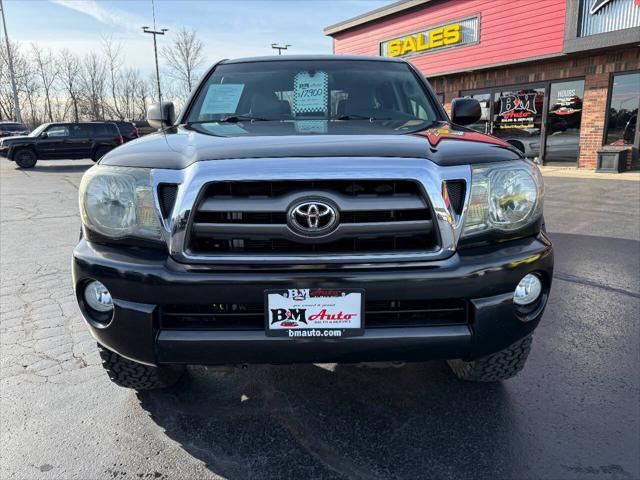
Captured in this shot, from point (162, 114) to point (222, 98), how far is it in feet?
1.39

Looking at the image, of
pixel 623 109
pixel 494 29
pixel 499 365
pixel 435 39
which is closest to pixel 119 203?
pixel 499 365

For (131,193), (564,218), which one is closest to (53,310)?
(131,193)

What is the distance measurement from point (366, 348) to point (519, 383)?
1268 millimetres

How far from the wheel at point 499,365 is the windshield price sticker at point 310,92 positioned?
173cm

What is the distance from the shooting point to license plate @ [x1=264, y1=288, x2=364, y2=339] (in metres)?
1.76

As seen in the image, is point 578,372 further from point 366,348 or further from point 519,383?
point 366,348

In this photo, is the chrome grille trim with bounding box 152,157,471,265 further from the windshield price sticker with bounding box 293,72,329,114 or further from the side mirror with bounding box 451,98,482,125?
the side mirror with bounding box 451,98,482,125

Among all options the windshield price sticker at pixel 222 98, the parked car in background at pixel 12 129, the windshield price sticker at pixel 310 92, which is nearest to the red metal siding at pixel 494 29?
the windshield price sticker at pixel 310 92

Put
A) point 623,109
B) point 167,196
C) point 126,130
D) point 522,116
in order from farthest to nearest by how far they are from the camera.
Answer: point 126,130
point 522,116
point 623,109
point 167,196

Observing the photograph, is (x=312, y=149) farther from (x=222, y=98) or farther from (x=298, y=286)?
(x=222, y=98)

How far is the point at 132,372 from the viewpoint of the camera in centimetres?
228

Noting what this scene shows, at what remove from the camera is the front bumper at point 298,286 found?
1747mm

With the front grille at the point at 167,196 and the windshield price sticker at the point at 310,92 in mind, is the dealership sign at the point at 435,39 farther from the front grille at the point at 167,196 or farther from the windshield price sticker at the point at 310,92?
the front grille at the point at 167,196

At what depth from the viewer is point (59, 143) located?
60.2 ft
